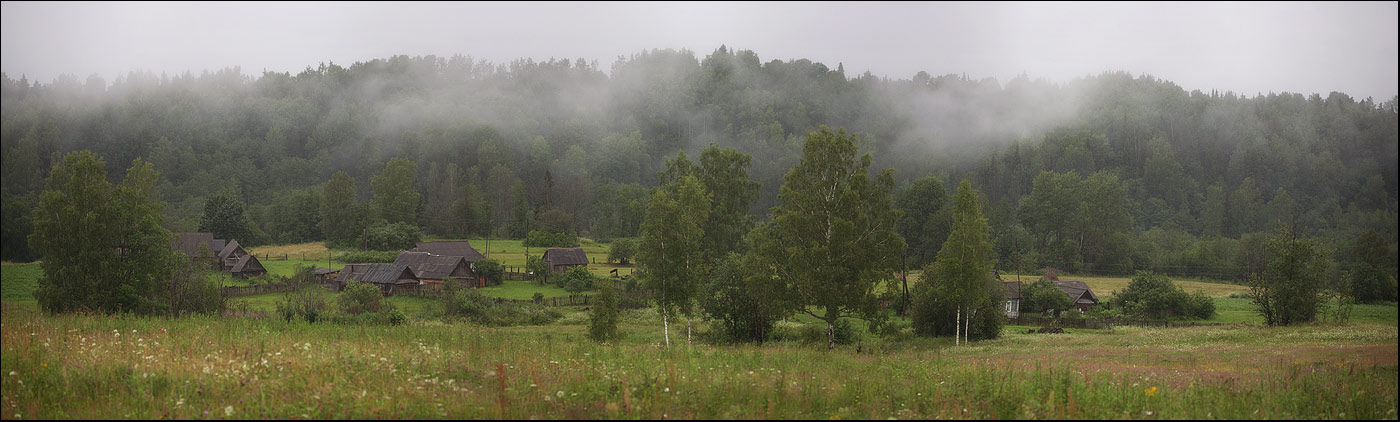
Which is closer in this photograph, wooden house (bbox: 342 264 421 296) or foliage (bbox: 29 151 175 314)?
foliage (bbox: 29 151 175 314)

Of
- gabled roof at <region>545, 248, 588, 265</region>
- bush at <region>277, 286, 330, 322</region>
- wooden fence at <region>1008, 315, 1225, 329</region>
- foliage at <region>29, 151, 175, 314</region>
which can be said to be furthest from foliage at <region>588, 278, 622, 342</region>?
gabled roof at <region>545, 248, 588, 265</region>

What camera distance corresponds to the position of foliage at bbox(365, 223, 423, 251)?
87625 millimetres

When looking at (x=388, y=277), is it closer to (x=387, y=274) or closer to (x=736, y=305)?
(x=387, y=274)

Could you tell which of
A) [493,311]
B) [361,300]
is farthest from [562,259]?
[361,300]

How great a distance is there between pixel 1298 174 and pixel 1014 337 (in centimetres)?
17092

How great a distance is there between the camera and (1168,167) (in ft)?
531

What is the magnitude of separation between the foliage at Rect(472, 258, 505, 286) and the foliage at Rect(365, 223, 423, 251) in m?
25.6

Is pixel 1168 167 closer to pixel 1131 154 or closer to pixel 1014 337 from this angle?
pixel 1131 154

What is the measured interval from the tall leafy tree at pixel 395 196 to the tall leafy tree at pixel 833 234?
3428 inches

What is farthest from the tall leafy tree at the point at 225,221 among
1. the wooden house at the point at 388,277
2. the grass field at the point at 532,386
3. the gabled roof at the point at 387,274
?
the grass field at the point at 532,386

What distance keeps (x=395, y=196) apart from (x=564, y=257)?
46.0 meters

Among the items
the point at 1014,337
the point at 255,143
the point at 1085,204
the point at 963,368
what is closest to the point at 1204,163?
the point at 1085,204

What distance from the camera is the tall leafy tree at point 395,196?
10544 cm

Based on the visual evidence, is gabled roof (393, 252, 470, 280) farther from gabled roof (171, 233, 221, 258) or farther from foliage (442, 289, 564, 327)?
gabled roof (171, 233, 221, 258)
